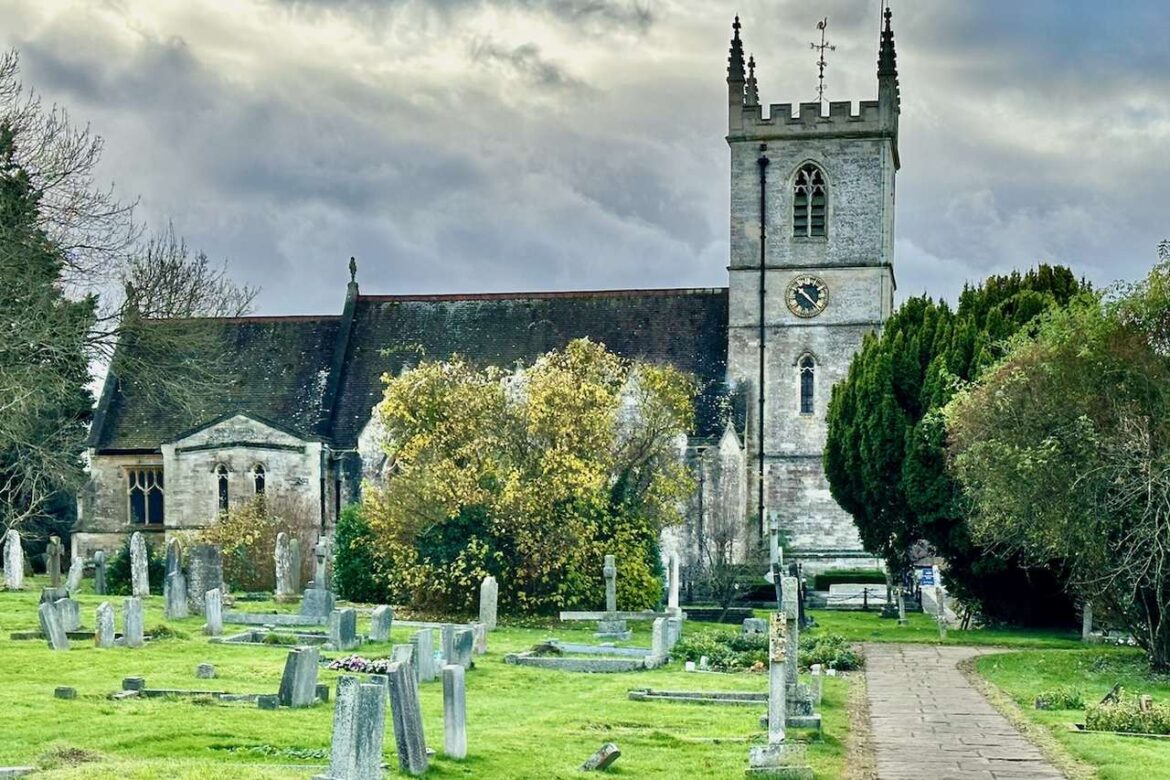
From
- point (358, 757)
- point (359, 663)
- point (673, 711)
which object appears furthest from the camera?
point (359, 663)

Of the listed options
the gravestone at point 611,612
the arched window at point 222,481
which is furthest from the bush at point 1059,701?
the arched window at point 222,481

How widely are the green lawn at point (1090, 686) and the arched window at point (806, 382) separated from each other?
65.0ft

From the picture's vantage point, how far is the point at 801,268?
5125 cm

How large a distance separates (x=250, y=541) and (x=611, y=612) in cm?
1292

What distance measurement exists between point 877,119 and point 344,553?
70.9ft

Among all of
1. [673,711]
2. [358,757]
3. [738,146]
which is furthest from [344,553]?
[358,757]

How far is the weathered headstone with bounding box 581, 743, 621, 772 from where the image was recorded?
50.1 feet

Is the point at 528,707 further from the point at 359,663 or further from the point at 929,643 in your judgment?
the point at 929,643

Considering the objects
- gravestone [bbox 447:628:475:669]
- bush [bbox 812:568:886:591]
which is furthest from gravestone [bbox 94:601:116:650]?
bush [bbox 812:568:886:591]

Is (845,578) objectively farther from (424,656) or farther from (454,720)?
(454,720)

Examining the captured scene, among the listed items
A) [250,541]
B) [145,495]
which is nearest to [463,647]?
[250,541]

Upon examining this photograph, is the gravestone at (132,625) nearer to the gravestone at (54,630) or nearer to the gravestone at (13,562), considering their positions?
the gravestone at (54,630)

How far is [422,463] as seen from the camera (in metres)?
37.6

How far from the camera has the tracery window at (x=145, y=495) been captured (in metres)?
53.5
